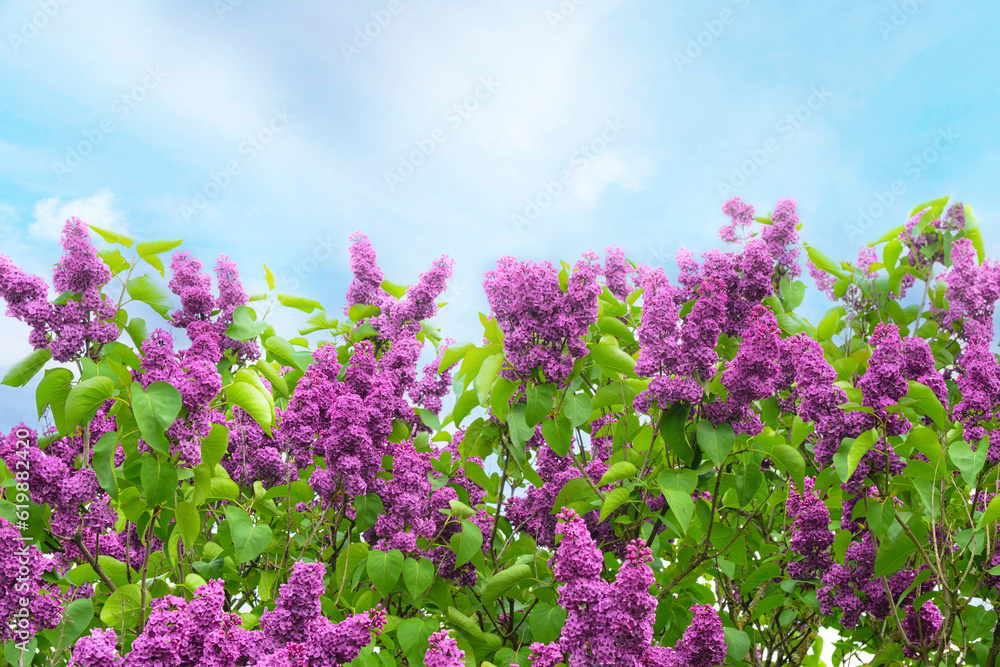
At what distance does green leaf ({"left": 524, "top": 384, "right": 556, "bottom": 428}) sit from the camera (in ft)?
12.6

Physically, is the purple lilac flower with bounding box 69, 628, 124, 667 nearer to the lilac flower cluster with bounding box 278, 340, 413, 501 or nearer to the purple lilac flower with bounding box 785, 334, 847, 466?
the lilac flower cluster with bounding box 278, 340, 413, 501

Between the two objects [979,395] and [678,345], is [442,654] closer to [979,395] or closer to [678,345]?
[678,345]

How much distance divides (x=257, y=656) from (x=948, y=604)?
3.44m

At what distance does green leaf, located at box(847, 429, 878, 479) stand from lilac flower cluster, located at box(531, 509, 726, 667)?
1.18 meters

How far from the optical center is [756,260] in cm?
401

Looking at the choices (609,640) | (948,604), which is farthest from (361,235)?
(948,604)

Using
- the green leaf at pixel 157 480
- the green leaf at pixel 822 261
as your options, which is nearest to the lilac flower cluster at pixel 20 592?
the green leaf at pixel 157 480

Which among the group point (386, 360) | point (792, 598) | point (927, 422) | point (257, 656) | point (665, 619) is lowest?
point (257, 656)

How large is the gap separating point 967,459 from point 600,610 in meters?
2.15

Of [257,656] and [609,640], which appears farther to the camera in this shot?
[257,656]

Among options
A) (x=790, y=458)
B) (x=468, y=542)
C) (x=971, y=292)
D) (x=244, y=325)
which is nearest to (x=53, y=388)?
(x=244, y=325)

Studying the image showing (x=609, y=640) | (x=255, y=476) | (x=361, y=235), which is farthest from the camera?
(x=361, y=235)

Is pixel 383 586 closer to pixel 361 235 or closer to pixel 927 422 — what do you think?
pixel 361 235

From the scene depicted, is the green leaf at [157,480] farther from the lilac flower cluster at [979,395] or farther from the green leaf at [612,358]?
the lilac flower cluster at [979,395]
